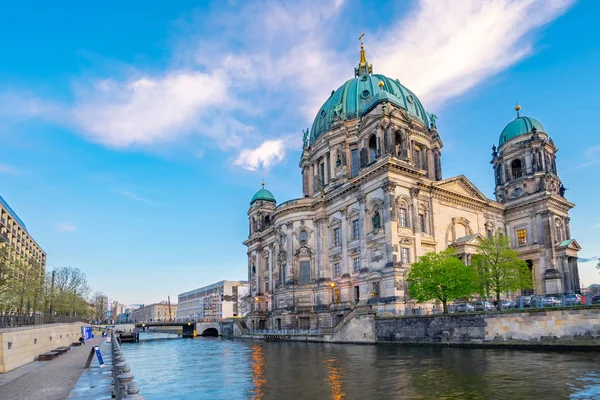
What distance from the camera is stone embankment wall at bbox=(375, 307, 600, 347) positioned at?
32281 millimetres

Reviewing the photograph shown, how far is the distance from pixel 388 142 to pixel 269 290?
38.4 m

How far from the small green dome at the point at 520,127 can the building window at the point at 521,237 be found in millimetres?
14980

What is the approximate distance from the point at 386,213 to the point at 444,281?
12.5 meters

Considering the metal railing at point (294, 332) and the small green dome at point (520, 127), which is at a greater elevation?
the small green dome at point (520, 127)

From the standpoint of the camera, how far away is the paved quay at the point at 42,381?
18.2 metres

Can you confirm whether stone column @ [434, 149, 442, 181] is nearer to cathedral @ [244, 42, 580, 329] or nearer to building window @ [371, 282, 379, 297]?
cathedral @ [244, 42, 580, 329]

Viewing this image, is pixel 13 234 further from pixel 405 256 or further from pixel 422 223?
pixel 422 223

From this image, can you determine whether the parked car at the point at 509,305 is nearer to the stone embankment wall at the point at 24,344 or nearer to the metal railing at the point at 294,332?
the metal railing at the point at 294,332

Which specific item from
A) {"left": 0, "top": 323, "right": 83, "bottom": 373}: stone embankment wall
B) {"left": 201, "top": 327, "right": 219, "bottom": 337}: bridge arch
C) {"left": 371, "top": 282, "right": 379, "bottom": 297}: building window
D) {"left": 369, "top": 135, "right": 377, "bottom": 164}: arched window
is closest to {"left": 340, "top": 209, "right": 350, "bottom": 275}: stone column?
{"left": 371, "top": 282, "right": 379, "bottom": 297}: building window

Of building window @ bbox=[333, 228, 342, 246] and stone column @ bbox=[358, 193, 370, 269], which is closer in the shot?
stone column @ bbox=[358, 193, 370, 269]

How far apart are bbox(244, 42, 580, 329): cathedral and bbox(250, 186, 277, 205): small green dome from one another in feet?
35.1

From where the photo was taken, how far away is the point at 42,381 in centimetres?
2211

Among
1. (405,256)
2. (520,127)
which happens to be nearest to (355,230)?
(405,256)

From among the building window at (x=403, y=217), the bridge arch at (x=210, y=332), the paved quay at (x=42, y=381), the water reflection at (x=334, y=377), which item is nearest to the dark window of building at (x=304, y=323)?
the building window at (x=403, y=217)
